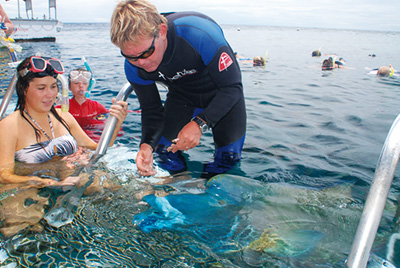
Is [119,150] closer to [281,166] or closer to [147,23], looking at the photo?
[281,166]

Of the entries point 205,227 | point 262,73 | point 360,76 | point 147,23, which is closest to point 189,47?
point 147,23

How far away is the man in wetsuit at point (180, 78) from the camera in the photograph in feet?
7.42

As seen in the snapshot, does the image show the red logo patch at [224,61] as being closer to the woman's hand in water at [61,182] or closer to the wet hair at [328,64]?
the woman's hand in water at [61,182]

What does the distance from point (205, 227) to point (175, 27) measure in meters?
1.60

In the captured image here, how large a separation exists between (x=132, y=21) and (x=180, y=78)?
2.85 feet

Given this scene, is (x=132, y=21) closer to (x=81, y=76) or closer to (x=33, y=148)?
(x=33, y=148)

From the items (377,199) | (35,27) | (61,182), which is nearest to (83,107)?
(61,182)

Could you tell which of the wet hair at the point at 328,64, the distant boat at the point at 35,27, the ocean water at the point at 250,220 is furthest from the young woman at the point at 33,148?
the distant boat at the point at 35,27

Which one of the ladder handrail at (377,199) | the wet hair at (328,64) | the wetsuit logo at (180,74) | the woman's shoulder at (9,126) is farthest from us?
the wet hair at (328,64)

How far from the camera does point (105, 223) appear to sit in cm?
241

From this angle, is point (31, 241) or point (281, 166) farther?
point (281, 166)

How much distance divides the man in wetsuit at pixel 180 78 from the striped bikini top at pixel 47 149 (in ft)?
2.58

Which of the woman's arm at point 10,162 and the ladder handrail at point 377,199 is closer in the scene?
the ladder handrail at point 377,199

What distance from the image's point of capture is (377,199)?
140 cm
